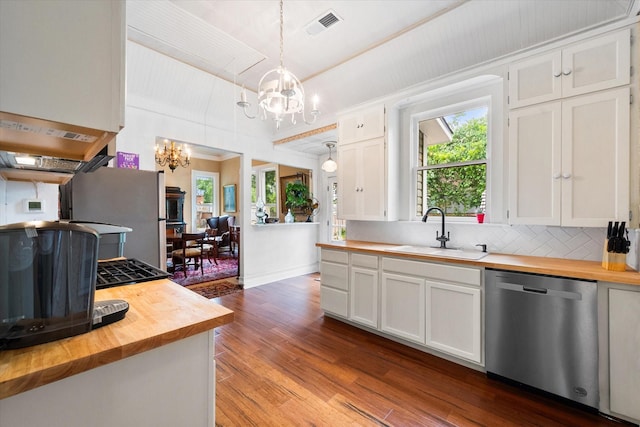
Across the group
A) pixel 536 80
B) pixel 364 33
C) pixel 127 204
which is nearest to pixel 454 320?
pixel 536 80

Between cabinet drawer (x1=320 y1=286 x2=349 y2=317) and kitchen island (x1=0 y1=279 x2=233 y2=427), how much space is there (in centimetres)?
213

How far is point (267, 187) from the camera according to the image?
5.96 m

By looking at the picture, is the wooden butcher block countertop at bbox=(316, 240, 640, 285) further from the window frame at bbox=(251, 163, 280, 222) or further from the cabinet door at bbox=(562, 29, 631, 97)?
the window frame at bbox=(251, 163, 280, 222)

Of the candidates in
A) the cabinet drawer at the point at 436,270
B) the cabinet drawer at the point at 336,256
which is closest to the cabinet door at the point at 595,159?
the cabinet drawer at the point at 436,270

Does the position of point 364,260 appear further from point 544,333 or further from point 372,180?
point 544,333

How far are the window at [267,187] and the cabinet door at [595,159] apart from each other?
467cm

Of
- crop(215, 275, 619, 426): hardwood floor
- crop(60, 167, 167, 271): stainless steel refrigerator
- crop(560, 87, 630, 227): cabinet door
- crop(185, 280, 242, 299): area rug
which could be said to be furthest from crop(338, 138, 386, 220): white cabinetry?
crop(185, 280, 242, 299): area rug

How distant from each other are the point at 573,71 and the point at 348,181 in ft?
7.08

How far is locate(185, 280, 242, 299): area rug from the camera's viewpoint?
4071mm

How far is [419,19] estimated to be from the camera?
2.45 meters

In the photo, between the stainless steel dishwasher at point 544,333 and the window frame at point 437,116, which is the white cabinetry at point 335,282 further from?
the stainless steel dishwasher at point 544,333

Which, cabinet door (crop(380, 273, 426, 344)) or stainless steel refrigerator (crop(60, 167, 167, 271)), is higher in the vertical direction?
stainless steel refrigerator (crop(60, 167, 167, 271))

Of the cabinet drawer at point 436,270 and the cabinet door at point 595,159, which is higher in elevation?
the cabinet door at point 595,159

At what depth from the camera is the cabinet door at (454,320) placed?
209cm
